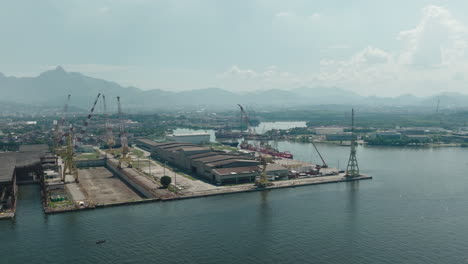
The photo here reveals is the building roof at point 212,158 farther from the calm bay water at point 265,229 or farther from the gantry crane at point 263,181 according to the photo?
the calm bay water at point 265,229

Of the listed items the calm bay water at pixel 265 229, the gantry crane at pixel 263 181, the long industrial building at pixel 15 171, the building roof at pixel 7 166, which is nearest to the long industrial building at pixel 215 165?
the gantry crane at pixel 263 181

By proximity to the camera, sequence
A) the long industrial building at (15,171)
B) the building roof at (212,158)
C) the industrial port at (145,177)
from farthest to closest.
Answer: the building roof at (212,158) → the industrial port at (145,177) → the long industrial building at (15,171)

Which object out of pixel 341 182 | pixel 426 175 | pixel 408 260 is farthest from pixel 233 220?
pixel 426 175

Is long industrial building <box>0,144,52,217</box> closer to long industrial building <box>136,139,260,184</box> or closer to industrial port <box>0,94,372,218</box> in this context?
industrial port <box>0,94,372,218</box>

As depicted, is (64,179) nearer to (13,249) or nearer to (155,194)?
(155,194)

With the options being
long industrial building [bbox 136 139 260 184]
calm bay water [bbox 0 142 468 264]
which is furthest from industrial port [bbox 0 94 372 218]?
calm bay water [bbox 0 142 468 264]
